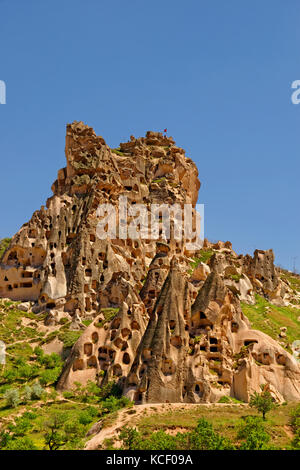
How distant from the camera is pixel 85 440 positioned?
38062mm

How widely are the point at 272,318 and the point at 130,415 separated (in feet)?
145

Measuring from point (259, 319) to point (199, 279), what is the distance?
10.7 meters

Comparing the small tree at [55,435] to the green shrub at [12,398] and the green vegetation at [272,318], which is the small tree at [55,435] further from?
the green vegetation at [272,318]

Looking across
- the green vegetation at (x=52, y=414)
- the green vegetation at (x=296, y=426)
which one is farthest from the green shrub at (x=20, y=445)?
the green vegetation at (x=296, y=426)

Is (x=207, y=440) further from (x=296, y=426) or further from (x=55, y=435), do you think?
(x=55, y=435)

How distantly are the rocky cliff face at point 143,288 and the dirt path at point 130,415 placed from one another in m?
1.83

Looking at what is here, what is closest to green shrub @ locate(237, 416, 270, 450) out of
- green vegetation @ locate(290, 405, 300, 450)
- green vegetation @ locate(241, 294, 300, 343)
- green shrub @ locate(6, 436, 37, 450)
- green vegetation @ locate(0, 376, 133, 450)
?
green vegetation @ locate(290, 405, 300, 450)

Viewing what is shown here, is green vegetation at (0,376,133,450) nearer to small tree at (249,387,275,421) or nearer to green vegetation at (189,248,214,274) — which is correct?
small tree at (249,387,275,421)

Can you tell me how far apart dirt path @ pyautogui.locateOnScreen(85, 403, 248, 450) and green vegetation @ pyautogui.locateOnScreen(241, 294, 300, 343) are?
91.0ft

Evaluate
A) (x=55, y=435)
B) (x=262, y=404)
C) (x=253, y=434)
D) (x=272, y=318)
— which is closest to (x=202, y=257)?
(x=272, y=318)

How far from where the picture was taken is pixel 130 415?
40.1m

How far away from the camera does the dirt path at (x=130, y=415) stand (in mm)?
36938

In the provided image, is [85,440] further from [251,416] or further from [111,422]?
[251,416]

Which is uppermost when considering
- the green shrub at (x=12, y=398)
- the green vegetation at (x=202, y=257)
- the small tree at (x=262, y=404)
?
the green vegetation at (x=202, y=257)
